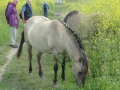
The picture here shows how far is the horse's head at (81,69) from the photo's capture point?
6270 millimetres

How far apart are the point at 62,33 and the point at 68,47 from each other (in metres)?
0.44

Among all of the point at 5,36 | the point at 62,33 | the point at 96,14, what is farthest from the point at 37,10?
the point at 62,33

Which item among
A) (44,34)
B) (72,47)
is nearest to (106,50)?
(72,47)

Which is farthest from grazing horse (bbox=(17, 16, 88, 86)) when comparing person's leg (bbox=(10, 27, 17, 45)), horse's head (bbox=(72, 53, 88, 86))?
person's leg (bbox=(10, 27, 17, 45))

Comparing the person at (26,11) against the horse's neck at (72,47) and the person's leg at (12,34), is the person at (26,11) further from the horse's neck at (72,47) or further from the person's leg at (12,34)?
the horse's neck at (72,47)

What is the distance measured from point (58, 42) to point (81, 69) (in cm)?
102

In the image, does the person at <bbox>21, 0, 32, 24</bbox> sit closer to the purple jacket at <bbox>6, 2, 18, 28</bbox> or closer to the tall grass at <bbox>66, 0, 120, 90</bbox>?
the purple jacket at <bbox>6, 2, 18, 28</bbox>

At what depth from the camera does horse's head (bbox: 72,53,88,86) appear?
6.27 m

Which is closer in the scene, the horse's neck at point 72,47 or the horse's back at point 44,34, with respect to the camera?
the horse's neck at point 72,47

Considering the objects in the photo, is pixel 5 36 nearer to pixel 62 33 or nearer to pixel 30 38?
pixel 30 38

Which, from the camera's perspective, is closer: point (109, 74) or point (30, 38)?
point (109, 74)

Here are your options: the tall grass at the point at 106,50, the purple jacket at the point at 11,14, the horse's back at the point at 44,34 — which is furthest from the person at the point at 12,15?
the tall grass at the point at 106,50

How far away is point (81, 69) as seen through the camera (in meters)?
6.33

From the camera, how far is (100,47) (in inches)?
268
